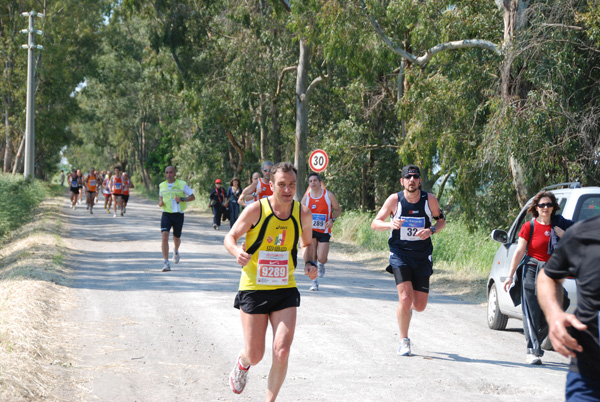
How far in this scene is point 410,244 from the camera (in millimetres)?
7980

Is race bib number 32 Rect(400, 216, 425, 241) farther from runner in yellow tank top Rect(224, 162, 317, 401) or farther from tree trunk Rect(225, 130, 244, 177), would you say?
tree trunk Rect(225, 130, 244, 177)

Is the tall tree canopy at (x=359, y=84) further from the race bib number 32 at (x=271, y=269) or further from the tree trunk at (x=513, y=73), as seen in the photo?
the race bib number 32 at (x=271, y=269)

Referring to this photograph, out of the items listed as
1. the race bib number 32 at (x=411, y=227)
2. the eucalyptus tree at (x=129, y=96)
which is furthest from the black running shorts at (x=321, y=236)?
the eucalyptus tree at (x=129, y=96)

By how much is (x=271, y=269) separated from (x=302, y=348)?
2.67 metres

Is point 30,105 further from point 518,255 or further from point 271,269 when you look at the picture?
point 271,269

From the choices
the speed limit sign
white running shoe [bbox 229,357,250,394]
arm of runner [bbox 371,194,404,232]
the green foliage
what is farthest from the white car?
the green foliage

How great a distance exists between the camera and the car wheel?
9.65 metres

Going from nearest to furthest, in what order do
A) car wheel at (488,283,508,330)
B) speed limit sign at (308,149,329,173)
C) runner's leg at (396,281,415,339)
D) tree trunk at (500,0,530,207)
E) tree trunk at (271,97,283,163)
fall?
1. runner's leg at (396,281,415,339)
2. car wheel at (488,283,508,330)
3. tree trunk at (500,0,530,207)
4. speed limit sign at (308,149,329,173)
5. tree trunk at (271,97,283,163)

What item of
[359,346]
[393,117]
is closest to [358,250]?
[393,117]

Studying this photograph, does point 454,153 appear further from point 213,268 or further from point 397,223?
point 397,223

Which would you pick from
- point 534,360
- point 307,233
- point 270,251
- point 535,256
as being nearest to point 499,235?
point 535,256

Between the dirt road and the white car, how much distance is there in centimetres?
Answer: 31

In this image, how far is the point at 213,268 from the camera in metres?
15.5

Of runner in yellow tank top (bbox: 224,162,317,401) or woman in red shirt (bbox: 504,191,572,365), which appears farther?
woman in red shirt (bbox: 504,191,572,365)
